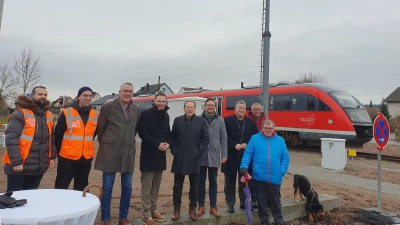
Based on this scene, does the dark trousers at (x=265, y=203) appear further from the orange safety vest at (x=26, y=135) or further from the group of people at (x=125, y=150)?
the orange safety vest at (x=26, y=135)

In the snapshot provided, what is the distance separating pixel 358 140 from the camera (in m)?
14.3

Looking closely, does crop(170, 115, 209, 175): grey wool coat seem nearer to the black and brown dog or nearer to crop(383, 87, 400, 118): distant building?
the black and brown dog

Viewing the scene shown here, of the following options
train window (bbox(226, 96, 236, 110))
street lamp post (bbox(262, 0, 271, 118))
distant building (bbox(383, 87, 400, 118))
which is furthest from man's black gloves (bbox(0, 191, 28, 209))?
distant building (bbox(383, 87, 400, 118))

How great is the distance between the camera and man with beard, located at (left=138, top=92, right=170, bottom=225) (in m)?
4.12

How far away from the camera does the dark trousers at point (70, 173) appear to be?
13.1 feet

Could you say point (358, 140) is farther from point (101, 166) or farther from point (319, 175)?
point (101, 166)

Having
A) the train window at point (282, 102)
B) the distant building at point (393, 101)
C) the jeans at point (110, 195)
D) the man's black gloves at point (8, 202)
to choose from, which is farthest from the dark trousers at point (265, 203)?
the distant building at point (393, 101)

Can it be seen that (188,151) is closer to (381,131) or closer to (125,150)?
(125,150)

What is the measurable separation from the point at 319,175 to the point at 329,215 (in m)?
4.30

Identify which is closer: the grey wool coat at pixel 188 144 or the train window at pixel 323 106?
the grey wool coat at pixel 188 144

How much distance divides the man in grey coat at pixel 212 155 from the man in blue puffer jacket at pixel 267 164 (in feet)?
1.32

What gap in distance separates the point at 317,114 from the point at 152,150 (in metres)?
12.5

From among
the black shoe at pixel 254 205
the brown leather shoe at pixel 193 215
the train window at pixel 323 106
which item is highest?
the train window at pixel 323 106

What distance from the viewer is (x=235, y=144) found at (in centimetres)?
485
